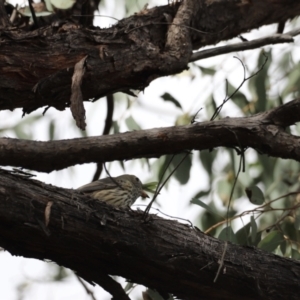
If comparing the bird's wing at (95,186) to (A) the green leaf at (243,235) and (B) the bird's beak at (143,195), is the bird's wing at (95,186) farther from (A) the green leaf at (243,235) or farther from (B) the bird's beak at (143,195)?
(A) the green leaf at (243,235)

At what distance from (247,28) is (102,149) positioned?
3.79ft

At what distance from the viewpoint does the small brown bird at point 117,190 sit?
3.92m

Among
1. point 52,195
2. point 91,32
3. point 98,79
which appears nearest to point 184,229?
point 52,195

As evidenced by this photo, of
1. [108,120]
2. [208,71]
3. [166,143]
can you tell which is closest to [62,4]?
[108,120]

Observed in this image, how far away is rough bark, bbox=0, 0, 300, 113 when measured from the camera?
8.29ft

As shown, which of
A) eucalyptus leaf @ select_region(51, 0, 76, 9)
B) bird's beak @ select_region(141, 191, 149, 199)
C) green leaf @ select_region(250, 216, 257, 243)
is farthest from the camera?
bird's beak @ select_region(141, 191, 149, 199)

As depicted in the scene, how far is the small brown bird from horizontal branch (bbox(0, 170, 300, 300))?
1732 mm

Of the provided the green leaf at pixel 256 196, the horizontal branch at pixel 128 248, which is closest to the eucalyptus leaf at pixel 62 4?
the green leaf at pixel 256 196

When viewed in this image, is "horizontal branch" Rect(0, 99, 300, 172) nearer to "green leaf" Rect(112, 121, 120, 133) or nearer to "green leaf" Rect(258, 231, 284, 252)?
"green leaf" Rect(258, 231, 284, 252)

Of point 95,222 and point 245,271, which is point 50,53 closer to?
point 95,222

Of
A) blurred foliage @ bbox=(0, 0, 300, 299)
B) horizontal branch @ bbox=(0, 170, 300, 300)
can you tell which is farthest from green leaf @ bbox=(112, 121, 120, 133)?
horizontal branch @ bbox=(0, 170, 300, 300)

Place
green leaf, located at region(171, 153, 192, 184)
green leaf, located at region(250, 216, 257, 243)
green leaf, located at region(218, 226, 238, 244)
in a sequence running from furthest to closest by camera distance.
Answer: green leaf, located at region(171, 153, 192, 184), green leaf, located at region(250, 216, 257, 243), green leaf, located at region(218, 226, 238, 244)

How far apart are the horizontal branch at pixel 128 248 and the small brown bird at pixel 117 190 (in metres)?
1.73

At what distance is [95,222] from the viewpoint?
2016mm
